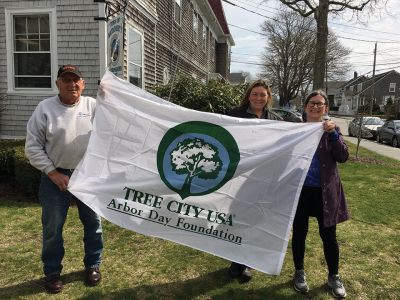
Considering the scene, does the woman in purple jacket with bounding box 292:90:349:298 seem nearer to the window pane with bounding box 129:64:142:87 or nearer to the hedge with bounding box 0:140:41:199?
the hedge with bounding box 0:140:41:199

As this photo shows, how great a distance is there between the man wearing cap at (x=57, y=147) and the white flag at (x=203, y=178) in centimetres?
12

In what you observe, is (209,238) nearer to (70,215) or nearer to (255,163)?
(255,163)

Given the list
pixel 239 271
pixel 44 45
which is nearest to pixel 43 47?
pixel 44 45

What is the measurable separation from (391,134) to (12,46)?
64.4 feet

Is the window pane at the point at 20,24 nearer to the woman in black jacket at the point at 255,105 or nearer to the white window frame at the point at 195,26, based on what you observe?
the woman in black jacket at the point at 255,105

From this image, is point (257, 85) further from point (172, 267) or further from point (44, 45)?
point (44, 45)

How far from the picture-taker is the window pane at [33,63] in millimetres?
9281

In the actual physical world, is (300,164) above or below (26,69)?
below

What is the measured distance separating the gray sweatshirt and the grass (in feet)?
3.94

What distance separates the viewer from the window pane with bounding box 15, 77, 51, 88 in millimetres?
9305

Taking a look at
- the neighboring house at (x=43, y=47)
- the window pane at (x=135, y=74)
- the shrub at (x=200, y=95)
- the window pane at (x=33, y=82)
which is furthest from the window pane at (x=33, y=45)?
the shrub at (x=200, y=95)

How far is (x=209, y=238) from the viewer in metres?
3.42

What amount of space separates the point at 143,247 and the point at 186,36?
15.0m

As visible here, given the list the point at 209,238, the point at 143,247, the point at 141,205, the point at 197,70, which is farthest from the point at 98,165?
the point at 197,70
